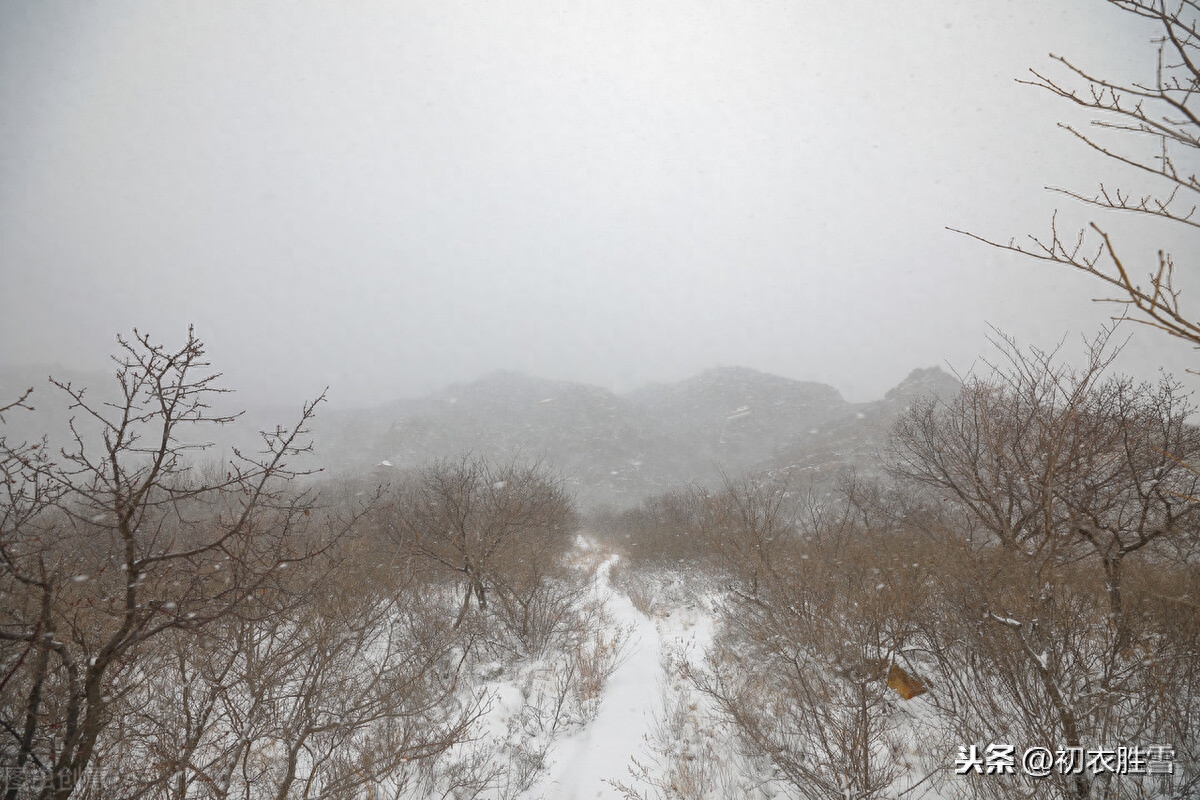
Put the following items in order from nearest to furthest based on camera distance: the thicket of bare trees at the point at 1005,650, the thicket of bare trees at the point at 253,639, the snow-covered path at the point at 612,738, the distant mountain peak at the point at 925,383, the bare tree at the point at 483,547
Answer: the thicket of bare trees at the point at 253,639, the thicket of bare trees at the point at 1005,650, the snow-covered path at the point at 612,738, the bare tree at the point at 483,547, the distant mountain peak at the point at 925,383

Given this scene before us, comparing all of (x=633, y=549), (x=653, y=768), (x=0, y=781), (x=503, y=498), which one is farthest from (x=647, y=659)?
(x=633, y=549)

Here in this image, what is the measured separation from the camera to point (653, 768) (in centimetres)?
595

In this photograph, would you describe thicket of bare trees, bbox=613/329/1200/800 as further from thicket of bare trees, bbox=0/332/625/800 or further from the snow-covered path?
thicket of bare trees, bbox=0/332/625/800

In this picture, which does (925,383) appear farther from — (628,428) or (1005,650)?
(1005,650)

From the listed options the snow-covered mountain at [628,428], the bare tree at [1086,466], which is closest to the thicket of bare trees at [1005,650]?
the bare tree at [1086,466]

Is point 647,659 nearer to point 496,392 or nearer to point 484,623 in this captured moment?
point 484,623

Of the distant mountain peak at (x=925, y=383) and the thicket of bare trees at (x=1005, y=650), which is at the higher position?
the distant mountain peak at (x=925, y=383)

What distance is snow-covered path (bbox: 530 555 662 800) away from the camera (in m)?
5.72

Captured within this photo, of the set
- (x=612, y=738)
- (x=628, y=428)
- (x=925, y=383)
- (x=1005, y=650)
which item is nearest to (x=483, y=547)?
(x=612, y=738)

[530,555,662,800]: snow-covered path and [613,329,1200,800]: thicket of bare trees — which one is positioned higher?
[613,329,1200,800]: thicket of bare trees

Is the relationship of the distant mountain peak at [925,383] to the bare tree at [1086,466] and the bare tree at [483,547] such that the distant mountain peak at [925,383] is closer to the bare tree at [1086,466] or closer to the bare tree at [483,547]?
the bare tree at [1086,466]

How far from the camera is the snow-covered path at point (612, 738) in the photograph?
18.8ft

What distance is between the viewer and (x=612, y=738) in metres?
6.70

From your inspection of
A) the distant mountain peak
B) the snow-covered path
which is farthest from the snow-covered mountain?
the snow-covered path
